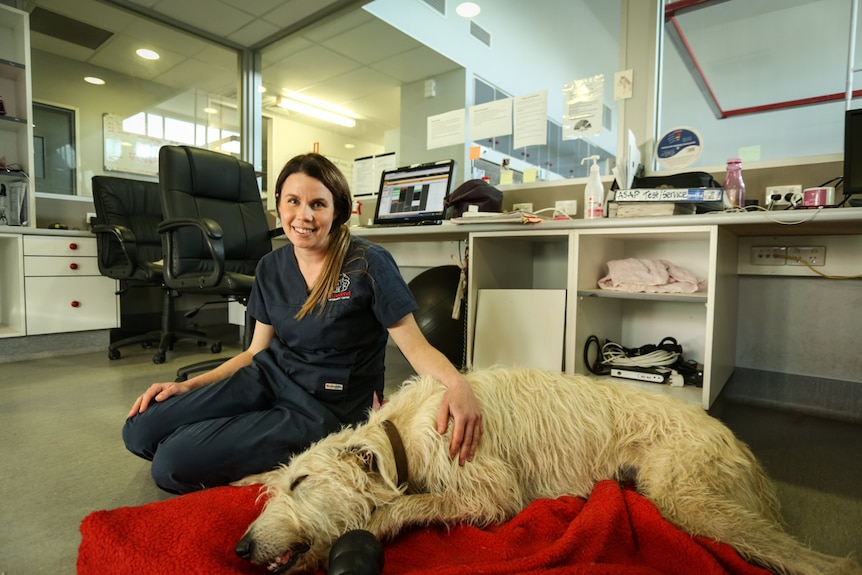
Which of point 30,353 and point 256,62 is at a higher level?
point 256,62

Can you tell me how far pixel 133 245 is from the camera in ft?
9.93

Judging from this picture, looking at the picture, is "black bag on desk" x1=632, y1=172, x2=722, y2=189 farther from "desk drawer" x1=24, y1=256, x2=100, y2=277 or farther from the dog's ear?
"desk drawer" x1=24, y1=256, x2=100, y2=277

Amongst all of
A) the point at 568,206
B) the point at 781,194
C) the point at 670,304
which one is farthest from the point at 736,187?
the point at 568,206

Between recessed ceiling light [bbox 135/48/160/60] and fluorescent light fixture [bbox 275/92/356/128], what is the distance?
5.27ft

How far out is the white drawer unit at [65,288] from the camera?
3.01 meters

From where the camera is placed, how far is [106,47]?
4.54 m

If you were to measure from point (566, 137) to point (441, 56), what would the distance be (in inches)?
105

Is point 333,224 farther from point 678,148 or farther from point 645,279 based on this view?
point 678,148

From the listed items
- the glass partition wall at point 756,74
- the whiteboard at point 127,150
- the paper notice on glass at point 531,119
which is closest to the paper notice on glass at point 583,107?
the paper notice on glass at point 531,119

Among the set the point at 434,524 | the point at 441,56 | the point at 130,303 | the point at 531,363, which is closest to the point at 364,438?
the point at 434,524

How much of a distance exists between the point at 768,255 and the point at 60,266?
4.21 metres

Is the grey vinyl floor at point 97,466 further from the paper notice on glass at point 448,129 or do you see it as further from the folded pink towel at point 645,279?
the paper notice on glass at point 448,129

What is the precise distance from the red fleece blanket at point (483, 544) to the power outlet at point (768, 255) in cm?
174

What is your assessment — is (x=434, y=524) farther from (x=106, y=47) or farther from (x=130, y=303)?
(x=106, y=47)
